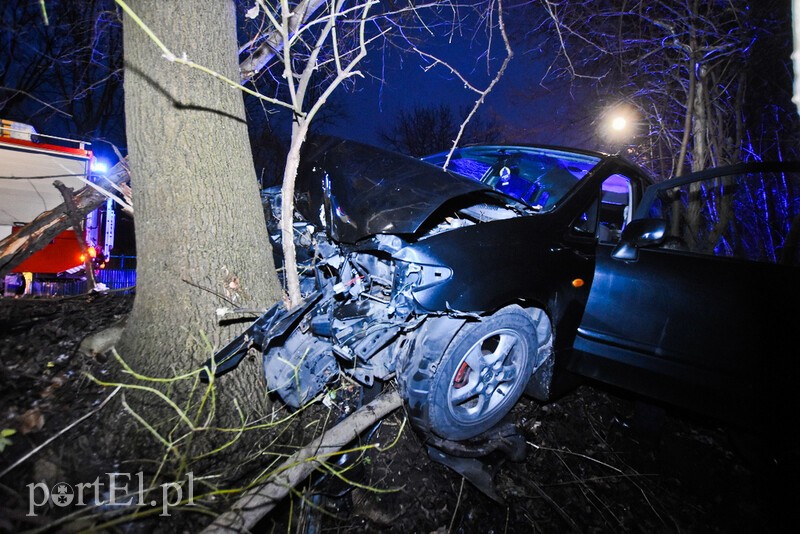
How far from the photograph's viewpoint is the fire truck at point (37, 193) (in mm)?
6363

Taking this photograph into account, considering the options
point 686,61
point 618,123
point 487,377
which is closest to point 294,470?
point 487,377

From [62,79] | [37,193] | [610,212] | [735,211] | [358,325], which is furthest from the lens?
[62,79]

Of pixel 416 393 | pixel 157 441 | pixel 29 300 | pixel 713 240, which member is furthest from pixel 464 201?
pixel 713 240

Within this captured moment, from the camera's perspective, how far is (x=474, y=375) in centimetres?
227

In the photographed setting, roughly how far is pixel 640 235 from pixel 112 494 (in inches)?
125

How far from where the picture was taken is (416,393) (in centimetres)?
201

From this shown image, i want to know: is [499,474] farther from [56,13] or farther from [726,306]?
[56,13]

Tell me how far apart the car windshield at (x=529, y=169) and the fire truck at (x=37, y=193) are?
6.90 meters

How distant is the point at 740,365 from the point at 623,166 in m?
1.58

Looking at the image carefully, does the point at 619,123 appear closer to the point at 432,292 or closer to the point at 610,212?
the point at 610,212

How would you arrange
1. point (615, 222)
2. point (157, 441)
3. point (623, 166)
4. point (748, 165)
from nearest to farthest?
point (157, 441), point (748, 165), point (623, 166), point (615, 222)

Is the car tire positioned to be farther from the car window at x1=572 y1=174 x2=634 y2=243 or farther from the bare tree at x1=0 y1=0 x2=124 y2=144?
the bare tree at x1=0 y1=0 x2=124 y2=144

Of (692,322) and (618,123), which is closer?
(692,322)

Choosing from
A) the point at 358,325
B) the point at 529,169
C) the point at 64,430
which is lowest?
the point at 64,430
